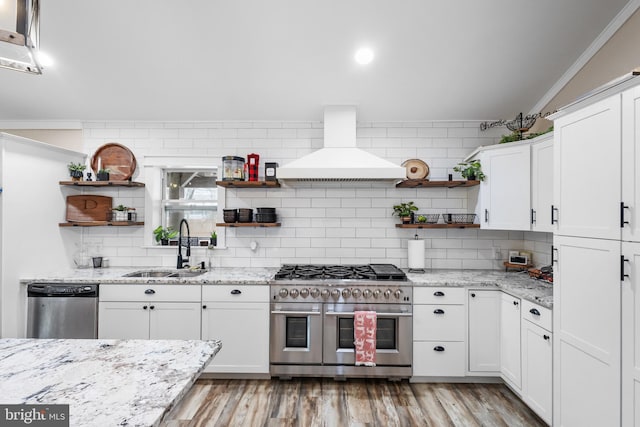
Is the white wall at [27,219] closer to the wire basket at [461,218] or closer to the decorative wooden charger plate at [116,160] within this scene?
the decorative wooden charger plate at [116,160]

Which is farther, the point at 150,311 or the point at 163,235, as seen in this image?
the point at 163,235

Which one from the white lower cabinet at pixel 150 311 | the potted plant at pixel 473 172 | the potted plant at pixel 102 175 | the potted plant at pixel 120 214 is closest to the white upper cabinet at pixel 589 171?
the potted plant at pixel 473 172

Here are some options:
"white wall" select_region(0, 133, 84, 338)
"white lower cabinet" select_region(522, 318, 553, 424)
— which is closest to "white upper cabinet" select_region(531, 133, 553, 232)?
"white lower cabinet" select_region(522, 318, 553, 424)

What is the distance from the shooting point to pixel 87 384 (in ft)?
3.45

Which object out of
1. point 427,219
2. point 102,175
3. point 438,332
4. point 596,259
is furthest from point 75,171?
point 596,259

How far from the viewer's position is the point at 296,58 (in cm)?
292

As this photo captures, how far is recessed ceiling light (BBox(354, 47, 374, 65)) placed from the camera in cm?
283

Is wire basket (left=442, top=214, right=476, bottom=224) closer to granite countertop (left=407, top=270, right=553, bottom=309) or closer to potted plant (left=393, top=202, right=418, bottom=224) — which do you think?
potted plant (left=393, top=202, right=418, bottom=224)

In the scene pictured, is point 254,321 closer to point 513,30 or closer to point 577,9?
point 513,30

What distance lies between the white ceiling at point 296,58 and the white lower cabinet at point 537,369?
7.28 feet

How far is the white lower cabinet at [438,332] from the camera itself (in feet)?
10.0

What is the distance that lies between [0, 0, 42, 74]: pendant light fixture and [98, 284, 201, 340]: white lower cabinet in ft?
7.50

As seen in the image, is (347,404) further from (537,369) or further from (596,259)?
(596,259)

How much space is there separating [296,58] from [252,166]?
1.22 meters
